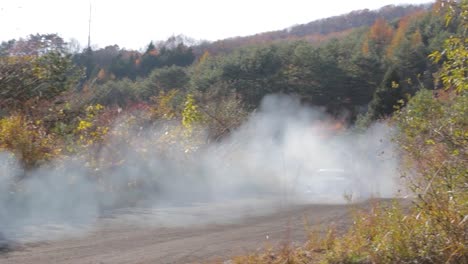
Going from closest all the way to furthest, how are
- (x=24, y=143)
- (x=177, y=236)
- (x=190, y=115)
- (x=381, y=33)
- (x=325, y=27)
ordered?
(x=177, y=236) < (x=24, y=143) < (x=190, y=115) < (x=381, y=33) < (x=325, y=27)

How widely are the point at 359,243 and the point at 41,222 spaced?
763 cm

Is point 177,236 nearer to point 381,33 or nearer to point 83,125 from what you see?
point 83,125

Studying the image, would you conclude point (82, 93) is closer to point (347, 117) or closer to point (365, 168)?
point (365, 168)

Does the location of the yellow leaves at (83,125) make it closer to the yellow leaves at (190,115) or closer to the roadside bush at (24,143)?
the roadside bush at (24,143)

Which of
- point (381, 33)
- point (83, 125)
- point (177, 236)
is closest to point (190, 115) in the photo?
point (83, 125)

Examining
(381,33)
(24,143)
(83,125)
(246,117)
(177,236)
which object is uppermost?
(381,33)

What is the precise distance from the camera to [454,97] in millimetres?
10023

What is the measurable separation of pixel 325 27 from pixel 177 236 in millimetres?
92105

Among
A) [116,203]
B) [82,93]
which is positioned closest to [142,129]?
[82,93]

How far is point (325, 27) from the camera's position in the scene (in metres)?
100

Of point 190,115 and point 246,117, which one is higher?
point 246,117

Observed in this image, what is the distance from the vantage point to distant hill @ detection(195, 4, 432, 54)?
87875 millimetres

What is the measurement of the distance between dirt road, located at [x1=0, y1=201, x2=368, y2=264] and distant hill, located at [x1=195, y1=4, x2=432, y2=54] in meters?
70.0

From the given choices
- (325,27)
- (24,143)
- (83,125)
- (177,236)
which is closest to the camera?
(177,236)
